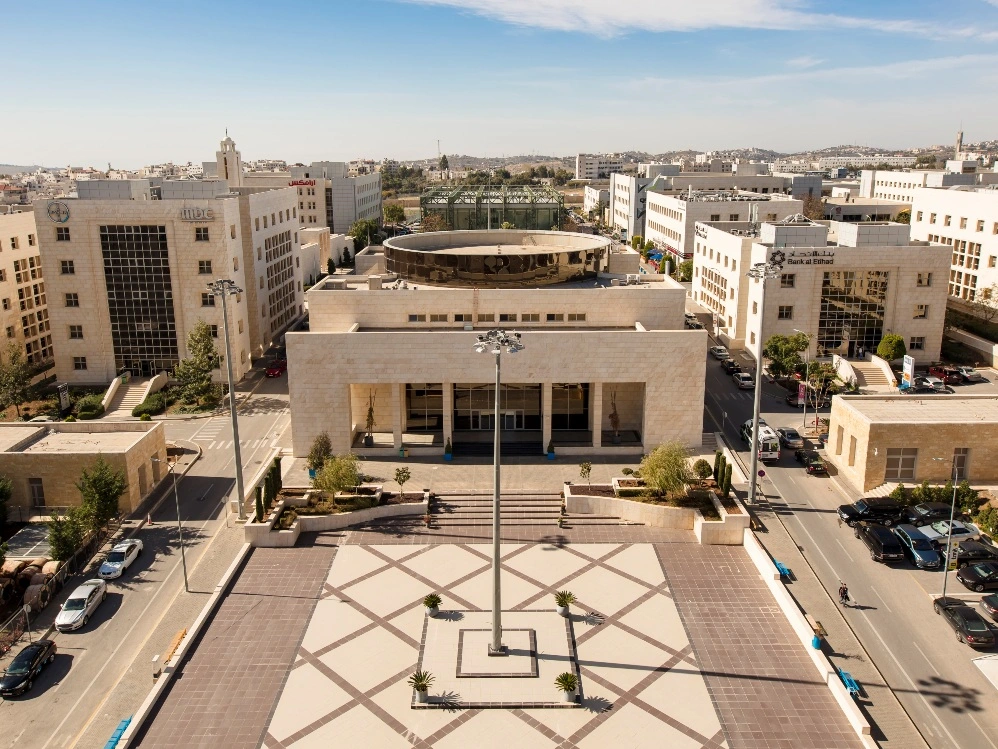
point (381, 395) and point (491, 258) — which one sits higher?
point (491, 258)

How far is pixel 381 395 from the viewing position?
53844mm

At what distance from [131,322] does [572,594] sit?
49840 millimetres

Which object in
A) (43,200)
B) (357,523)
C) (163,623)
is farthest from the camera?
(43,200)

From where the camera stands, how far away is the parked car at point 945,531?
39531mm

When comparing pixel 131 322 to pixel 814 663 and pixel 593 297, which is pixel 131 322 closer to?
pixel 593 297

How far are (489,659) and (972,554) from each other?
2422cm

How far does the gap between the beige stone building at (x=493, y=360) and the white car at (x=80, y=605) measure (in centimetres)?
1643

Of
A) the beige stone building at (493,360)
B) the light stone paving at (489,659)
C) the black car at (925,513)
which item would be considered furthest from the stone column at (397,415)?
the black car at (925,513)

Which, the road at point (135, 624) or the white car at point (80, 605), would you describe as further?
the white car at point (80, 605)

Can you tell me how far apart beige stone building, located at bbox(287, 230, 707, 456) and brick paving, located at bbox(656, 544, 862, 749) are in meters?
12.8

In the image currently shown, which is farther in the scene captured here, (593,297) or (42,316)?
(42,316)

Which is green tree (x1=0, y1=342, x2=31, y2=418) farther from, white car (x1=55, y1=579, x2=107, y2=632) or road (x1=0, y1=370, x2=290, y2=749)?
white car (x1=55, y1=579, x2=107, y2=632)

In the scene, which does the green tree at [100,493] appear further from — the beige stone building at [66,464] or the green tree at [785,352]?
the green tree at [785,352]

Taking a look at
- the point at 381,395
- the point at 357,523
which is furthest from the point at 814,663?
the point at 381,395
